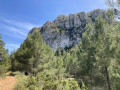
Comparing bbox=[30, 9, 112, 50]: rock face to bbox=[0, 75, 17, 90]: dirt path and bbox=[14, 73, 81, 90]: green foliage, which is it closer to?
bbox=[0, 75, 17, 90]: dirt path

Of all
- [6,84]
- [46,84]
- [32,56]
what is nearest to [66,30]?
[32,56]

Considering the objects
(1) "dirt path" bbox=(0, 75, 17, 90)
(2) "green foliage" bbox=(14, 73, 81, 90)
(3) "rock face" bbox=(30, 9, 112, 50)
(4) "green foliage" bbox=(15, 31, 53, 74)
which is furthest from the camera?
(3) "rock face" bbox=(30, 9, 112, 50)

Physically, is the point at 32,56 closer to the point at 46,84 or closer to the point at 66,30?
the point at 46,84

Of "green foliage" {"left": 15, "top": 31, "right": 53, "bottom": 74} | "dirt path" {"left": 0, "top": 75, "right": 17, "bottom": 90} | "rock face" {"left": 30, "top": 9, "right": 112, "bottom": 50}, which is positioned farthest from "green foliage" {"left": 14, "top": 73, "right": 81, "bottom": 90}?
"rock face" {"left": 30, "top": 9, "right": 112, "bottom": 50}

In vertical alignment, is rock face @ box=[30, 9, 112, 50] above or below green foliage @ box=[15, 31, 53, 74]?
above

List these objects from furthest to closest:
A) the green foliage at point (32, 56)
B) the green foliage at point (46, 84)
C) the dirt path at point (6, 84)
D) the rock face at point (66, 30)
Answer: the rock face at point (66, 30) < the green foliage at point (32, 56) < the dirt path at point (6, 84) < the green foliage at point (46, 84)

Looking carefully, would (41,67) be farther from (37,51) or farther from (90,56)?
(90,56)

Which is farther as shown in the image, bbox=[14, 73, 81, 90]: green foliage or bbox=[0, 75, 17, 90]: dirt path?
bbox=[0, 75, 17, 90]: dirt path

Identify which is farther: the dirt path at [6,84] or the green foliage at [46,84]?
the dirt path at [6,84]

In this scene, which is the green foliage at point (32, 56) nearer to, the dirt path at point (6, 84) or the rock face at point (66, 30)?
the dirt path at point (6, 84)

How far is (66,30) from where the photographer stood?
97312 mm

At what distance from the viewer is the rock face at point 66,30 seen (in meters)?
91.4

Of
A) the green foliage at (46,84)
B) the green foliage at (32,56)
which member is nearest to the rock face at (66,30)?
the green foliage at (32,56)

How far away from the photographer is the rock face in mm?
91375
